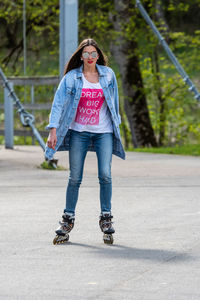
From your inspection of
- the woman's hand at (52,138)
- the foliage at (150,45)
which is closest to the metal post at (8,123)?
the foliage at (150,45)

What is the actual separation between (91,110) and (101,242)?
111 centimetres

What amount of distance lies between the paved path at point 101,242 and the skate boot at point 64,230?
0.07 metres

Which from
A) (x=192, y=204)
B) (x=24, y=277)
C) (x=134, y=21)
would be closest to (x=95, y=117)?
(x=24, y=277)

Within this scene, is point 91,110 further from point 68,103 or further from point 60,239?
point 60,239

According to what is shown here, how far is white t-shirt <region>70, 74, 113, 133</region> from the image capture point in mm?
7078

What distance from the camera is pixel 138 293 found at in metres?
5.17

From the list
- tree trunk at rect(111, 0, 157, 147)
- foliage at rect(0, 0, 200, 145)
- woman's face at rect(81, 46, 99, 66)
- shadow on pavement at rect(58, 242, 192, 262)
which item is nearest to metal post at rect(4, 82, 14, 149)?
foliage at rect(0, 0, 200, 145)

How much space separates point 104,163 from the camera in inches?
279

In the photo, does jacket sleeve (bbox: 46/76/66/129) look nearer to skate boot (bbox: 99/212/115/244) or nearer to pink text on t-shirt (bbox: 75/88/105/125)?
pink text on t-shirt (bbox: 75/88/105/125)

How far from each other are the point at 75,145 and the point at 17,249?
40.5 inches

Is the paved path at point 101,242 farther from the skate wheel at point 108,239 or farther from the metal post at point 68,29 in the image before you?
the metal post at point 68,29

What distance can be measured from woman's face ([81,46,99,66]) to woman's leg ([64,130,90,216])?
A: 60cm

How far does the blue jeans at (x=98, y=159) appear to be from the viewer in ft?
23.3

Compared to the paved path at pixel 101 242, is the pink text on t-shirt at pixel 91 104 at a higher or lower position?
higher
